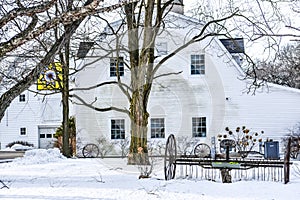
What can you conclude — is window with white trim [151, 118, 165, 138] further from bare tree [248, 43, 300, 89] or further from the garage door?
bare tree [248, 43, 300, 89]

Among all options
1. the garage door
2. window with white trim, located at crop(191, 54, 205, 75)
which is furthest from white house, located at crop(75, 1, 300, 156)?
the garage door

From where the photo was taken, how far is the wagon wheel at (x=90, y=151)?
75.6 feet

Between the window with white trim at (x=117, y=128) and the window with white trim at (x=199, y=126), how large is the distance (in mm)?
3416

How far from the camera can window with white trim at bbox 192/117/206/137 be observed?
77.0ft

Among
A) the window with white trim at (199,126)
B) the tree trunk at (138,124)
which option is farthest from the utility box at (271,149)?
the tree trunk at (138,124)

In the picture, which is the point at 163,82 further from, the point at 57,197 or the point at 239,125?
the point at 57,197

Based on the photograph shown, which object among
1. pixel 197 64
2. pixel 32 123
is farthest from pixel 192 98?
pixel 32 123

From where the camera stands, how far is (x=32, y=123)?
34531 millimetres

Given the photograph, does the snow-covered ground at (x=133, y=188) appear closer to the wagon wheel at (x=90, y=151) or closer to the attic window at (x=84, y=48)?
the attic window at (x=84, y=48)

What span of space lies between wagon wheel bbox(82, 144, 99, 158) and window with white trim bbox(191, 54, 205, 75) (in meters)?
5.88

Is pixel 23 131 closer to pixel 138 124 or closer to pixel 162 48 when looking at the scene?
pixel 162 48

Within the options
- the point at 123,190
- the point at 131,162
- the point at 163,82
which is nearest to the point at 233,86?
the point at 163,82

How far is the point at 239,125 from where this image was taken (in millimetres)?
23203

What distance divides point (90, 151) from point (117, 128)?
183cm
